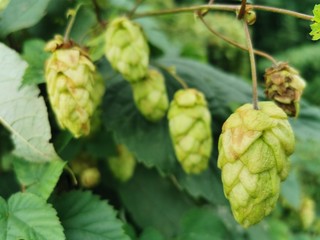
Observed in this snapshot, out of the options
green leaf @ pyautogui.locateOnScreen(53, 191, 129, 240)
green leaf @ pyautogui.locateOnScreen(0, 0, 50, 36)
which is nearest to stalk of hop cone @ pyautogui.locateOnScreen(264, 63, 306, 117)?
green leaf @ pyautogui.locateOnScreen(53, 191, 129, 240)

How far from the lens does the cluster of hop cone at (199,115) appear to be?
0.66 m

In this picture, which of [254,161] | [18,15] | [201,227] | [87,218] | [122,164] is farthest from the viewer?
[122,164]

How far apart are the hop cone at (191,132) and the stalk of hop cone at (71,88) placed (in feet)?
0.62

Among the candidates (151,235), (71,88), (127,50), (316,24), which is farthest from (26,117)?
(316,24)

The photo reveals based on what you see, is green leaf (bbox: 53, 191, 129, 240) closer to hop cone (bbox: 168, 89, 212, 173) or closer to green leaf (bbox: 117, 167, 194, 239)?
hop cone (bbox: 168, 89, 212, 173)

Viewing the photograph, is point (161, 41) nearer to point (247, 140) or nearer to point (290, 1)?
point (247, 140)

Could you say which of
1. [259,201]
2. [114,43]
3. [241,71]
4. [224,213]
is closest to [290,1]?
[241,71]

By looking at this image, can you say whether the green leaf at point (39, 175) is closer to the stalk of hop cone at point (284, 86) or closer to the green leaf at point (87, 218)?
the green leaf at point (87, 218)

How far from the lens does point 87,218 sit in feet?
2.88

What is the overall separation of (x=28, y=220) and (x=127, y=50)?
358 millimetres

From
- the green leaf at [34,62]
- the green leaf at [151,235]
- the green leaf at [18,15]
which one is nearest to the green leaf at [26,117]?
the green leaf at [34,62]

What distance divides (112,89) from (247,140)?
1.83 ft

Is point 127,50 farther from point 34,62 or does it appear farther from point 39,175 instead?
point 39,175

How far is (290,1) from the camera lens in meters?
4.52
